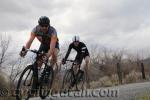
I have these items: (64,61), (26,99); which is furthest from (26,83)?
(64,61)

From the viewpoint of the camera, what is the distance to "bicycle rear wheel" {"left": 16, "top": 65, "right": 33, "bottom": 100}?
7.88 m

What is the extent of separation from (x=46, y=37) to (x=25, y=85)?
50.6 inches

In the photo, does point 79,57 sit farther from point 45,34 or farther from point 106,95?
point 45,34

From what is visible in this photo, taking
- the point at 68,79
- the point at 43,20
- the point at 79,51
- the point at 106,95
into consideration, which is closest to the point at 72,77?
the point at 68,79

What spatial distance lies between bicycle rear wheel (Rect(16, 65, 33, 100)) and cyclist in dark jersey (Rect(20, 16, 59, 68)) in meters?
0.43

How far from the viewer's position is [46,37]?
8.80 metres

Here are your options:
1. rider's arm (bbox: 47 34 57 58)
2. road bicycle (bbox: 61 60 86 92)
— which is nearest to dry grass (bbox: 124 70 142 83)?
road bicycle (bbox: 61 60 86 92)

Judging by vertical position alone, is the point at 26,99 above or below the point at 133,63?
below

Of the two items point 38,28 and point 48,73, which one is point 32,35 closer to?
point 38,28

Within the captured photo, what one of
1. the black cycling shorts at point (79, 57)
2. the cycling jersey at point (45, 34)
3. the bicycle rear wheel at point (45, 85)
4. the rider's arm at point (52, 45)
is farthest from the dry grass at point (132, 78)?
the rider's arm at point (52, 45)

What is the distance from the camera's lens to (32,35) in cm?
869

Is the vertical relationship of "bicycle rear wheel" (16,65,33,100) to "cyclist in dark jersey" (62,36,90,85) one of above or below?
below

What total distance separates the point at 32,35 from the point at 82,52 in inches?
154

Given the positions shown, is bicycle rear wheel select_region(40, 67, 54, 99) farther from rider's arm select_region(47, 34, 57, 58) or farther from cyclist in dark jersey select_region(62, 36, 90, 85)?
cyclist in dark jersey select_region(62, 36, 90, 85)
